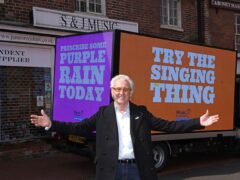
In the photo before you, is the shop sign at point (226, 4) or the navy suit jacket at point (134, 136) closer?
the navy suit jacket at point (134, 136)

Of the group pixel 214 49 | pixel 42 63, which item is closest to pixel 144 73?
pixel 214 49

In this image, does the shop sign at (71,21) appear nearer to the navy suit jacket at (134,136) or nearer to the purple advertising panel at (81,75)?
the purple advertising panel at (81,75)

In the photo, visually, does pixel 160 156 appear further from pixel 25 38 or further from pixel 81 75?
pixel 25 38

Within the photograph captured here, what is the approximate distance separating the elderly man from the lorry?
402cm

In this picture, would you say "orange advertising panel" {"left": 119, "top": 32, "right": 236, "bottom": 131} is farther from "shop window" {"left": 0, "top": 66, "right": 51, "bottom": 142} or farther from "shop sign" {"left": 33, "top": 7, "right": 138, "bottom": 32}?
"shop window" {"left": 0, "top": 66, "right": 51, "bottom": 142}

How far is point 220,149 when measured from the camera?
1092 centimetres

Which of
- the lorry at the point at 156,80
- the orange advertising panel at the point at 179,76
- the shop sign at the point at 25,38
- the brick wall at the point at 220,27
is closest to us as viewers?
the lorry at the point at 156,80

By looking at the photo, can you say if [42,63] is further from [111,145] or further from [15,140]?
[111,145]

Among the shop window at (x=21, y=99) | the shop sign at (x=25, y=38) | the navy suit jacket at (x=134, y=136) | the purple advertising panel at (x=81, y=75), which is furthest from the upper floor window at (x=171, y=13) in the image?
the navy suit jacket at (x=134, y=136)

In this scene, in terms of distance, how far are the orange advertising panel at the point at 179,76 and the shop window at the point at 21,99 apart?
407 cm

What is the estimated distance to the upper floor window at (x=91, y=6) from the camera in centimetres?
1313

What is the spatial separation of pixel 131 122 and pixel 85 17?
9.23 meters

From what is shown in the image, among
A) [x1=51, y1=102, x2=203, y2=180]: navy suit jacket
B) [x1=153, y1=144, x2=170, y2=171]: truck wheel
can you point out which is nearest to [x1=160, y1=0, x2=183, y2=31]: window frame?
[x1=153, y1=144, x2=170, y2=171]: truck wheel

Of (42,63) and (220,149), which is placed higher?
(42,63)
